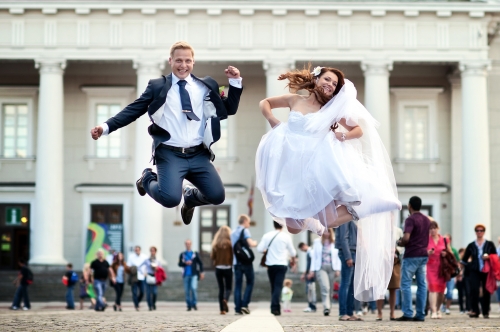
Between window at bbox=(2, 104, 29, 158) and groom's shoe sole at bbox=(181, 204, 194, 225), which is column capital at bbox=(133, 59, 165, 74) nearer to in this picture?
window at bbox=(2, 104, 29, 158)

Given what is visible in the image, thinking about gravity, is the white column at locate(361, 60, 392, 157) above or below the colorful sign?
above

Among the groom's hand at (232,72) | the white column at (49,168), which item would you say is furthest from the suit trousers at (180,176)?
the white column at (49,168)

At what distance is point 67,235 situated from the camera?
42281 millimetres

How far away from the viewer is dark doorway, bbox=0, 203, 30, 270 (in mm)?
41781

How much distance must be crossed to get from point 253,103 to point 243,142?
162 centimetres

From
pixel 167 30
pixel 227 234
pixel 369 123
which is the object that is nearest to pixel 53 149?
pixel 167 30

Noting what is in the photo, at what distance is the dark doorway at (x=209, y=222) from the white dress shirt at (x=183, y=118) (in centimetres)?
3055

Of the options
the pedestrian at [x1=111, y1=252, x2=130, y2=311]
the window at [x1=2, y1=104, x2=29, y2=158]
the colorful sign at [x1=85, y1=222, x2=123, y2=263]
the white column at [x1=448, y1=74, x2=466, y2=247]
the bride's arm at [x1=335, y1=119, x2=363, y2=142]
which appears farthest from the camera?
the window at [x1=2, y1=104, x2=29, y2=158]

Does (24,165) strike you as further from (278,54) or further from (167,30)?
(278,54)

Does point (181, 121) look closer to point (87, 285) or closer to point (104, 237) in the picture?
point (87, 285)

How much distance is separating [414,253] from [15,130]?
28.1 m

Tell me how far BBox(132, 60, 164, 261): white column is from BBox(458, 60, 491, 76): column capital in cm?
1124

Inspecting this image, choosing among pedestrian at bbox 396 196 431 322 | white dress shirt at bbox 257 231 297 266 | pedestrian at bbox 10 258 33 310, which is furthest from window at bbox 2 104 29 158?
pedestrian at bbox 396 196 431 322

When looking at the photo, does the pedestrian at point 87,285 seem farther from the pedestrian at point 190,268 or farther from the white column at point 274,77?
the white column at point 274,77
